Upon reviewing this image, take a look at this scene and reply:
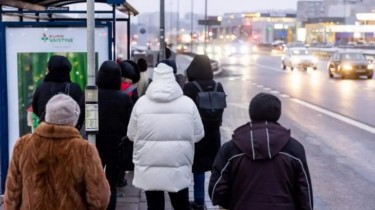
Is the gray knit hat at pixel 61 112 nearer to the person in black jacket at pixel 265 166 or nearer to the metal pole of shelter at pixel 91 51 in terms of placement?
the person in black jacket at pixel 265 166

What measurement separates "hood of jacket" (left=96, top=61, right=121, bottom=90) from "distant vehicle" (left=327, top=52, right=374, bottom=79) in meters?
31.8

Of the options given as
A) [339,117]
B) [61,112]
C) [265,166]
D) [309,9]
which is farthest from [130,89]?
[309,9]

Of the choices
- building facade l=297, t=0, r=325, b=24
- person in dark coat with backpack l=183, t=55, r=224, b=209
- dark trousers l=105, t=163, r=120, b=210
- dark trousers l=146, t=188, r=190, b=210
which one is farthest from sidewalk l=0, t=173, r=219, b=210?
building facade l=297, t=0, r=325, b=24

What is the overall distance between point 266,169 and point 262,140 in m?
0.19

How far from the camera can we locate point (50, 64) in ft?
23.1

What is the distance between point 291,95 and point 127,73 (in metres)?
18.7

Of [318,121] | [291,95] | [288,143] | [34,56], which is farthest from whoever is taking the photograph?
[291,95]

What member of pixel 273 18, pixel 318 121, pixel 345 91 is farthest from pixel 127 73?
pixel 273 18

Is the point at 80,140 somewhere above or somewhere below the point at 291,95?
above

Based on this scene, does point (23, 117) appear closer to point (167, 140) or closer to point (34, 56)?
point (34, 56)

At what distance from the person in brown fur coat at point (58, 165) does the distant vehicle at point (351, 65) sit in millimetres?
34006

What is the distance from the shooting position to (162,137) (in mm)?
5965

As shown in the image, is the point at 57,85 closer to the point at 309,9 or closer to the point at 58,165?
the point at 58,165

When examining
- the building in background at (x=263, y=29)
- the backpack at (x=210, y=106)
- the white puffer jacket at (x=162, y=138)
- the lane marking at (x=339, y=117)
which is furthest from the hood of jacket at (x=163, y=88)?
the building in background at (x=263, y=29)
